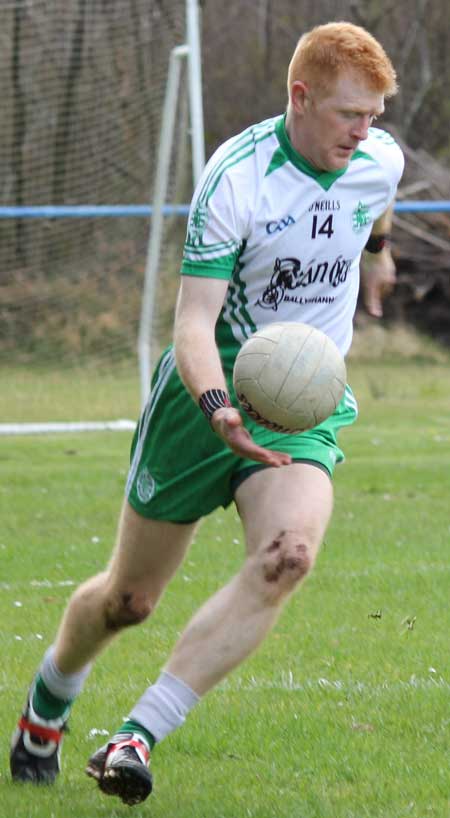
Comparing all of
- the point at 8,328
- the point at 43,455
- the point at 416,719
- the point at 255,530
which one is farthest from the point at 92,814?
the point at 8,328

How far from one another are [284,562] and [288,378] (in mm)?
476

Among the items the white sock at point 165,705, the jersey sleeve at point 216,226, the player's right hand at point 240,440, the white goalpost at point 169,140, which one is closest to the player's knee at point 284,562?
the player's right hand at point 240,440

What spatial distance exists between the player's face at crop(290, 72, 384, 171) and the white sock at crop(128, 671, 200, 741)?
1.52m

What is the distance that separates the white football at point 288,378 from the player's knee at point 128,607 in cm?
71

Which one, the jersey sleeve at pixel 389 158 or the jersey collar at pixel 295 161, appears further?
the jersey sleeve at pixel 389 158

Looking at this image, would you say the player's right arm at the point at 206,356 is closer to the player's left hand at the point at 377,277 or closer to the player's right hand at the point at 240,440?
the player's right hand at the point at 240,440

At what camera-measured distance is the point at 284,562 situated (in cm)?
380

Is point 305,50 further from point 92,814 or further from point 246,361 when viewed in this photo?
point 92,814

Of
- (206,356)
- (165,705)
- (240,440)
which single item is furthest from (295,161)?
(165,705)

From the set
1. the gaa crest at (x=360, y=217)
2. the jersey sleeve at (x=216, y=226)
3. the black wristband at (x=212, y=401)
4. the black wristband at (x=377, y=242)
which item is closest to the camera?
the black wristband at (x=212, y=401)

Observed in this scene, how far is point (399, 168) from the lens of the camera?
14.8 feet

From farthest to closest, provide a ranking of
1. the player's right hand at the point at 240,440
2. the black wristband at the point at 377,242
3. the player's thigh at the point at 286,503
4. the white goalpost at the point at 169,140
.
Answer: the white goalpost at the point at 169,140 → the black wristband at the point at 377,242 → the player's thigh at the point at 286,503 → the player's right hand at the point at 240,440

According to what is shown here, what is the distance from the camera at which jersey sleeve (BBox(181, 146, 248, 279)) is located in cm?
400

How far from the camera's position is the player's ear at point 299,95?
408 cm
